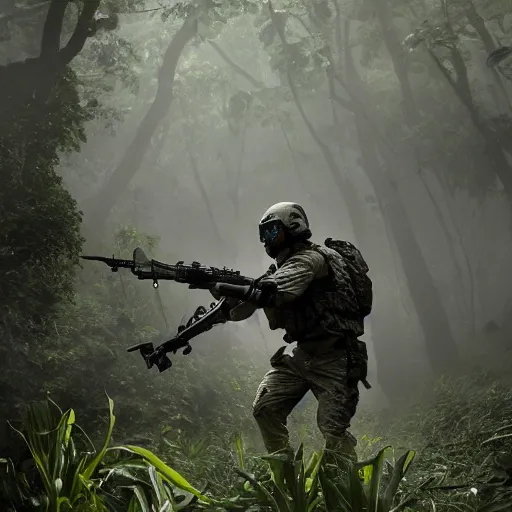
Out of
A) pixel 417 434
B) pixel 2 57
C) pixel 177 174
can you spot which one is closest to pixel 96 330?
pixel 417 434

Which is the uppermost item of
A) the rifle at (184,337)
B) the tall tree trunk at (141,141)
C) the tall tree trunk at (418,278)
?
the tall tree trunk at (141,141)

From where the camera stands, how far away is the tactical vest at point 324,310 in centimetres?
332

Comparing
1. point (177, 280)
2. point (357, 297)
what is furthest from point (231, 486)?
point (357, 297)

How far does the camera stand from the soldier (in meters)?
3.23

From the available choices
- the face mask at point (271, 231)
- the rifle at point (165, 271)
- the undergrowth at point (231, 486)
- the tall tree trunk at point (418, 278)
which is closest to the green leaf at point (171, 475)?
the undergrowth at point (231, 486)

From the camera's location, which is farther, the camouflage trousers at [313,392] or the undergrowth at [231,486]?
the camouflage trousers at [313,392]

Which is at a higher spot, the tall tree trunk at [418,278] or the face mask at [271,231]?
the face mask at [271,231]

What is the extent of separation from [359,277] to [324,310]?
42 centimetres

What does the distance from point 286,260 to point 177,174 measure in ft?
69.3

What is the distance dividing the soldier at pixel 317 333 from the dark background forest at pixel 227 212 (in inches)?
13.4

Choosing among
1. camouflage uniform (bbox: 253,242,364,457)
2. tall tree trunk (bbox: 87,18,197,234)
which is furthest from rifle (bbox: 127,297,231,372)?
tall tree trunk (bbox: 87,18,197,234)

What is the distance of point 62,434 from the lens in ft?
8.53

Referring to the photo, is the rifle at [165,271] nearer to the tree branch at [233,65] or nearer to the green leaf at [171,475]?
the green leaf at [171,475]

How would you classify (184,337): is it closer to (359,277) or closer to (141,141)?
(359,277)
